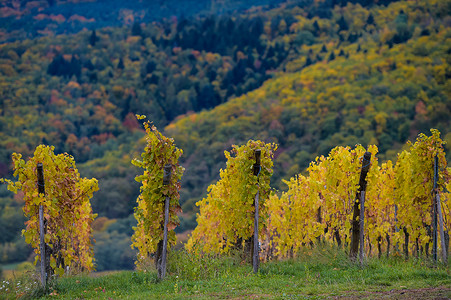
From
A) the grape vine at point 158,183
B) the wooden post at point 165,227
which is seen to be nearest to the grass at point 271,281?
the wooden post at point 165,227

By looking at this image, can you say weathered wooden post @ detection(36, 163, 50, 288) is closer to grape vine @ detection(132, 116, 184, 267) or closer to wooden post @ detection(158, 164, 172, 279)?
grape vine @ detection(132, 116, 184, 267)

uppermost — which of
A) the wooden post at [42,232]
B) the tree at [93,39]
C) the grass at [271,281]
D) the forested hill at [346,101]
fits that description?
the tree at [93,39]

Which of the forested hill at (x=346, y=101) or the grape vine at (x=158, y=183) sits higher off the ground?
the forested hill at (x=346, y=101)

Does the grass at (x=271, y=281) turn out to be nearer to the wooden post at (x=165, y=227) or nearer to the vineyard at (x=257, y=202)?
the wooden post at (x=165, y=227)

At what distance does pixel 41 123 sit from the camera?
97438mm

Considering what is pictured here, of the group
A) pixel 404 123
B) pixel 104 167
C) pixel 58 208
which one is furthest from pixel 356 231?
pixel 104 167

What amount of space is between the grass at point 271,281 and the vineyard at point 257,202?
397 mm

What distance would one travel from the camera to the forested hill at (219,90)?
71.7 meters

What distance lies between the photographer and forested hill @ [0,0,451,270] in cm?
7169

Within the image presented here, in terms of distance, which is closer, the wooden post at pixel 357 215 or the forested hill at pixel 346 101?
the wooden post at pixel 357 215

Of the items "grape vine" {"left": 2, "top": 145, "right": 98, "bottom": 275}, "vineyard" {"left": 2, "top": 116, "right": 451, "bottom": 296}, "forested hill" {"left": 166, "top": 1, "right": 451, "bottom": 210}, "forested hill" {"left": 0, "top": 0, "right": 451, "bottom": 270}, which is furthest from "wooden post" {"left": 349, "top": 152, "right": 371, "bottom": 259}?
"forested hill" {"left": 0, "top": 0, "right": 451, "bottom": 270}

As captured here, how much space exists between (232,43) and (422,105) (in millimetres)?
74926

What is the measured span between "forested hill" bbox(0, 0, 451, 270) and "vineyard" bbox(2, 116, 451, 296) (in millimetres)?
39303

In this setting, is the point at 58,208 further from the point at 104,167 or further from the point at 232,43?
the point at 232,43
